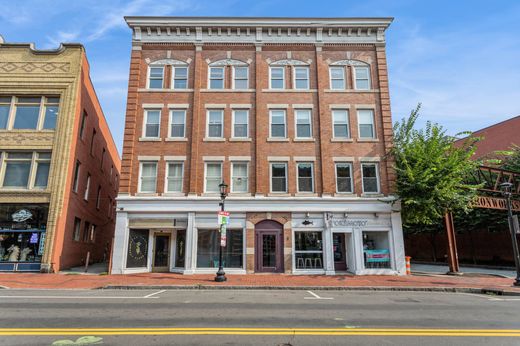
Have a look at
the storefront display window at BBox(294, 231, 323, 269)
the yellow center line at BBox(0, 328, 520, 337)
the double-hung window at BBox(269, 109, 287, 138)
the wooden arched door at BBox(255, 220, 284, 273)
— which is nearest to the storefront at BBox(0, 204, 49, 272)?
the wooden arched door at BBox(255, 220, 284, 273)

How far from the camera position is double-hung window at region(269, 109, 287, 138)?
20219 millimetres

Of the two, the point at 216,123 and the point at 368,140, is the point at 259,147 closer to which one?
the point at 216,123

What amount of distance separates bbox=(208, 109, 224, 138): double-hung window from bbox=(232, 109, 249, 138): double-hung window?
0.81 m

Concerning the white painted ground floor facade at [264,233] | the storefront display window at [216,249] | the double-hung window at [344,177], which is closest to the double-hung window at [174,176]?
the white painted ground floor facade at [264,233]

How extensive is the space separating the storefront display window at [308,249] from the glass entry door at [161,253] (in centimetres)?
753

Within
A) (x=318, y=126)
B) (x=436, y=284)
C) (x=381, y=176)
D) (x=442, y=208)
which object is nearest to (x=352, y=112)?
(x=318, y=126)

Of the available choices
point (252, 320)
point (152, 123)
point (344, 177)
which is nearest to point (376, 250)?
point (344, 177)

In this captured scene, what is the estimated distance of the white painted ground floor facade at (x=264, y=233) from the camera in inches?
722

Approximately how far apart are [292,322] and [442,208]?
14.8m

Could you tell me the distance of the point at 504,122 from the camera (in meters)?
32.7

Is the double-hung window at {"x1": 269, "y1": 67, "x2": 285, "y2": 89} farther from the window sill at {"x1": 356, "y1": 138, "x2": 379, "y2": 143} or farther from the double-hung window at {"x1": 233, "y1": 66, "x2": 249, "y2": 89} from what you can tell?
the window sill at {"x1": 356, "y1": 138, "x2": 379, "y2": 143}

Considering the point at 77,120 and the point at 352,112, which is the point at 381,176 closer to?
the point at 352,112

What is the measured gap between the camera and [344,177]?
64.3 ft

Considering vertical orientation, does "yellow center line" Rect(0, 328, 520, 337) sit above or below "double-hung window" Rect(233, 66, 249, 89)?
below
